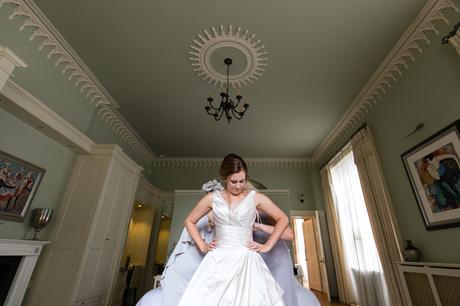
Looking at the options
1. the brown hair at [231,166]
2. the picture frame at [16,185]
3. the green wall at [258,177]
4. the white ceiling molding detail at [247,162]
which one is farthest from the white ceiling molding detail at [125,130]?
the brown hair at [231,166]

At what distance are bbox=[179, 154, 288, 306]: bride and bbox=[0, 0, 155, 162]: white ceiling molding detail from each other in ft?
10.5

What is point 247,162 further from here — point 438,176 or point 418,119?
point 438,176

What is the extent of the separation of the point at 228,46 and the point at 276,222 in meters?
2.66

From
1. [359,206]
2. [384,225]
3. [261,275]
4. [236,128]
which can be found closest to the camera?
[261,275]

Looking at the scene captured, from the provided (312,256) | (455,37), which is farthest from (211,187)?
(312,256)

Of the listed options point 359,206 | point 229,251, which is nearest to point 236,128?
point 359,206

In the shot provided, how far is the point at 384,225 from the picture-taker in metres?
3.29

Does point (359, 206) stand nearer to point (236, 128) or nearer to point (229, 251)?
point (236, 128)

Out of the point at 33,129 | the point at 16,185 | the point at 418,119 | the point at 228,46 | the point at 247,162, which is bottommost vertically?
the point at 16,185

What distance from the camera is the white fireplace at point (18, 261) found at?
2.21 meters

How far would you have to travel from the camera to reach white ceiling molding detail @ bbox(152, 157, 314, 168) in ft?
21.0

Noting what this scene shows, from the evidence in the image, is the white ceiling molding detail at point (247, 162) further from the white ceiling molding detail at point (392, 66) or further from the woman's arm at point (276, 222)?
the woman's arm at point (276, 222)

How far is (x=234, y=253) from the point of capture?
1.09 meters

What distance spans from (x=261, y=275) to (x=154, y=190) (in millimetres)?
5273
